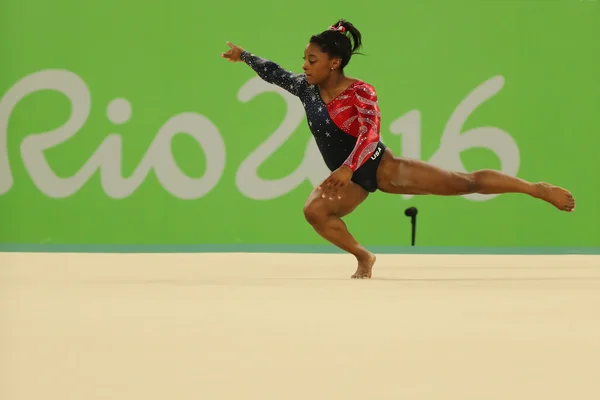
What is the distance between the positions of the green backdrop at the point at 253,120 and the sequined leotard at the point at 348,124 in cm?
218

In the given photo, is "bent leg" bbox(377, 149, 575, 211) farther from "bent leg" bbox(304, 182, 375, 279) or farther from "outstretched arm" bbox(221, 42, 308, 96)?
"outstretched arm" bbox(221, 42, 308, 96)

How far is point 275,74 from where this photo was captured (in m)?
3.61

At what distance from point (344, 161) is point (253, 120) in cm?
→ 246

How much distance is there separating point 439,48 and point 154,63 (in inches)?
73.4

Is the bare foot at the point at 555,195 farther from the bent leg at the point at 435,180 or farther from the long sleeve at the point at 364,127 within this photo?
the long sleeve at the point at 364,127

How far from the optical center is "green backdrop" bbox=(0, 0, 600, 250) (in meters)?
5.58

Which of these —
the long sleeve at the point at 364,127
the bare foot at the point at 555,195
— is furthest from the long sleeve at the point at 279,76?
the bare foot at the point at 555,195

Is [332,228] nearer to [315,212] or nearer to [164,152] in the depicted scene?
[315,212]

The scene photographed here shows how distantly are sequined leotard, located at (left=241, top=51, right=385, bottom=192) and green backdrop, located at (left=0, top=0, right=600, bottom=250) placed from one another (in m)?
2.18

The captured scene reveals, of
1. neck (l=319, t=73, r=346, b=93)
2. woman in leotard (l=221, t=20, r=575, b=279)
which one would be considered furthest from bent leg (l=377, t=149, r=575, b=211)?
neck (l=319, t=73, r=346, b=93)

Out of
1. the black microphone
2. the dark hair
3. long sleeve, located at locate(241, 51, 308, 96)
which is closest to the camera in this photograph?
the dark hair

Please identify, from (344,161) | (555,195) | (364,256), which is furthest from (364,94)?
(555,195)

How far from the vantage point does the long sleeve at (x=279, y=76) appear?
11.5 ft

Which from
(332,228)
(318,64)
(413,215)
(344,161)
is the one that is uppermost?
(318,64)
